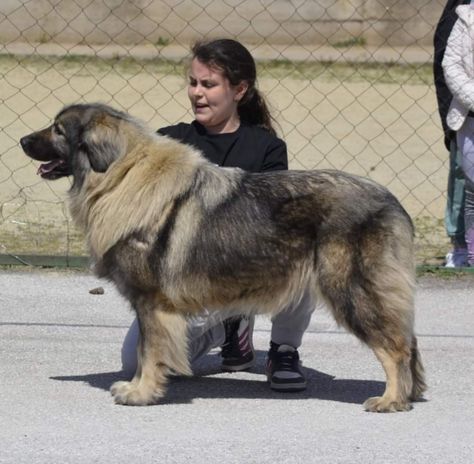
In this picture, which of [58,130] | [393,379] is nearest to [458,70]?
[393,379]

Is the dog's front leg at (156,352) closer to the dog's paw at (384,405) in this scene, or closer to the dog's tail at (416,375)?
the dog's paw at (384,405)

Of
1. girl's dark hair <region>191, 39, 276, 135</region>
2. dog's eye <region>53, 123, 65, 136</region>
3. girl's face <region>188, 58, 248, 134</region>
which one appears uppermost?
girl's dark hair <region>191, 39, 276, 135</region>

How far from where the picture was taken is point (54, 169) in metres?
5.50

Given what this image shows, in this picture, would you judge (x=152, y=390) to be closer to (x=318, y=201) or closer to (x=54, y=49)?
(x=318, y=201)

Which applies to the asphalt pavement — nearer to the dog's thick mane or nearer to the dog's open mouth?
the dog's thick mane

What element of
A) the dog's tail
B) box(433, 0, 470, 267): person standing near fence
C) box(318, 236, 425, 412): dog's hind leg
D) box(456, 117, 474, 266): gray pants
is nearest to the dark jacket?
box(318, 236, 425, 412): dog's hind leg

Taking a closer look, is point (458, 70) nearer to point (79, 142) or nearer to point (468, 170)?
point (468, 170)

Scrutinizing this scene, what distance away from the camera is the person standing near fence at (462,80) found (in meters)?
7.86

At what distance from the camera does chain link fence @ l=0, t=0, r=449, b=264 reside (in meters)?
10.6

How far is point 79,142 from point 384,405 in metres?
1.73

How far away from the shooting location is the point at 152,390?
5477 millimetres

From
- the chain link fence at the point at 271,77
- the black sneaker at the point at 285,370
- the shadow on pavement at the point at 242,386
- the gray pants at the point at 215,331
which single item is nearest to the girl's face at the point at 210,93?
the gray pants at the point at 215,331

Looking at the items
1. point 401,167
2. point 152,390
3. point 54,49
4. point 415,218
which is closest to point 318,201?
point 152,390

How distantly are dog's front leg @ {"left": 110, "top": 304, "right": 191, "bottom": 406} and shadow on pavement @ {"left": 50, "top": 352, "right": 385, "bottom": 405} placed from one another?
0.14 metres
